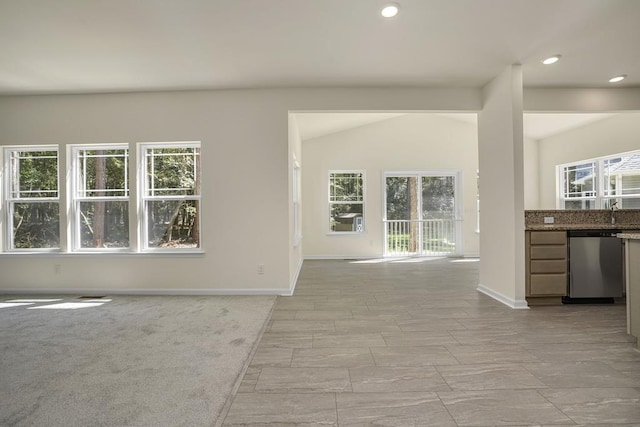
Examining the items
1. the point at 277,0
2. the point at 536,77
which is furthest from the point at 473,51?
the point at 277,0

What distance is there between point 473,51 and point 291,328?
3.27m

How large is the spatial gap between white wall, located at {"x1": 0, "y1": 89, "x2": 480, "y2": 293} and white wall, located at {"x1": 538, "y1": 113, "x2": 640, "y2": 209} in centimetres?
351

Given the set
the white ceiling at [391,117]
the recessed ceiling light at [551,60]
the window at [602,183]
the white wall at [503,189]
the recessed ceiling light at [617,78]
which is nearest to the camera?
the recessed ceiling light at [551,60]

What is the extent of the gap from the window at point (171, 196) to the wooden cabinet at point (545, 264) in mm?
4134

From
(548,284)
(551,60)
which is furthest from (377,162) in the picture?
(548,284)

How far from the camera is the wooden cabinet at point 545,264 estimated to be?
363cm

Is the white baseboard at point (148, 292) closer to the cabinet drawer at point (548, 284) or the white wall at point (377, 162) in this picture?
the cabinet drawer at point (548, 284)

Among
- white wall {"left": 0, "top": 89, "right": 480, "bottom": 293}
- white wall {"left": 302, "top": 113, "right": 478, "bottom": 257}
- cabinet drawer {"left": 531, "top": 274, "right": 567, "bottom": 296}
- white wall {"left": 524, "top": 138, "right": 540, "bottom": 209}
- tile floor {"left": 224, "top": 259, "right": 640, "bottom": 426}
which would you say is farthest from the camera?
white wall {"left": 524, "top": 138, "right": 540, "bottom": 209}

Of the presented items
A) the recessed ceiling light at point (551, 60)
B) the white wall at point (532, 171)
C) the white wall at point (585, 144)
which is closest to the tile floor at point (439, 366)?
the recessed ceiling light at point (551, 60)

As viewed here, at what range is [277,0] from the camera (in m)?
2.38

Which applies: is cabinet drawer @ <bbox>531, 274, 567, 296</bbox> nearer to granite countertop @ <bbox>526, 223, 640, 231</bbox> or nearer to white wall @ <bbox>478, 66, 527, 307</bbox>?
white wall @ <bbox>478, 66, 527, 307</bbox>

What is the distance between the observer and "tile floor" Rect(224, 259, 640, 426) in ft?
5.60

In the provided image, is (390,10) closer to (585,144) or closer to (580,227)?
(580,227)

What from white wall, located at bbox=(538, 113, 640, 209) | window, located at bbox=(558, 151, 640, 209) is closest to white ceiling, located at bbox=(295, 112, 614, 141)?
white wall, located at bbox=(538, 113, 640, 209)
